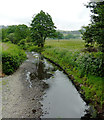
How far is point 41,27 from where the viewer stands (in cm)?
3788

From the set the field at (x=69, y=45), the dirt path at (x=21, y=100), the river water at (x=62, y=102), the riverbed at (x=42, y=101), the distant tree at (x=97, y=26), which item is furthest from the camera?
the field at (x=69, y=45)

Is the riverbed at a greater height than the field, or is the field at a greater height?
the field

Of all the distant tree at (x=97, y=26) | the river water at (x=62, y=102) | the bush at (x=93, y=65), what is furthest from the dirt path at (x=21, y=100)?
the distant tree at (x=97, y=26)

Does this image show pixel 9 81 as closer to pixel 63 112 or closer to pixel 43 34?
pixel 63 112

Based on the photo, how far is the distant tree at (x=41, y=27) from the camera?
38.3 m

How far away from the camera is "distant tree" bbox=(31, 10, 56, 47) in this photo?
38281mm

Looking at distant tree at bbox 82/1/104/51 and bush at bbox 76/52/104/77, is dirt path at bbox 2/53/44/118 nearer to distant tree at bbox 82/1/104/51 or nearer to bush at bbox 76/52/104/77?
bush at bbox 76/52/104/77

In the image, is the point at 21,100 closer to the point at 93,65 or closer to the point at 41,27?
the point at 93,65

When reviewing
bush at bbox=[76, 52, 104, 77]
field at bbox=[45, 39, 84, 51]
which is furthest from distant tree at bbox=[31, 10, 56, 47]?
bush at bbox=[76, 52, 104, 77]

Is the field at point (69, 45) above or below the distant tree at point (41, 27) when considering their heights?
below

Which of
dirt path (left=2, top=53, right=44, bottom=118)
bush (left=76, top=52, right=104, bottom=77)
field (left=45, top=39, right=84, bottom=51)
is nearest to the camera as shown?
dirt path (left=2, top=53, right=44, bottom=118)

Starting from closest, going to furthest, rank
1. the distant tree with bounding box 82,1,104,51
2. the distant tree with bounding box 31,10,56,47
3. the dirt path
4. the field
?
the dirt path < the distant tree with bounding box 82,1,104,51 < the field < the distant tree with bounding box 31,10,56,47

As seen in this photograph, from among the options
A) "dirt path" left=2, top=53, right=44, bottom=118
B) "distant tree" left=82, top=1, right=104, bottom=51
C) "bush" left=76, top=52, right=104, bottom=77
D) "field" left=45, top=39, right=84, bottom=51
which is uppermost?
"distant tree" left=82, top=1, right=104, bottom=51

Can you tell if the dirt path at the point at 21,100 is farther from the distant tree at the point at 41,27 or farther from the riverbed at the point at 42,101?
the distant tree at the point at 41,27
